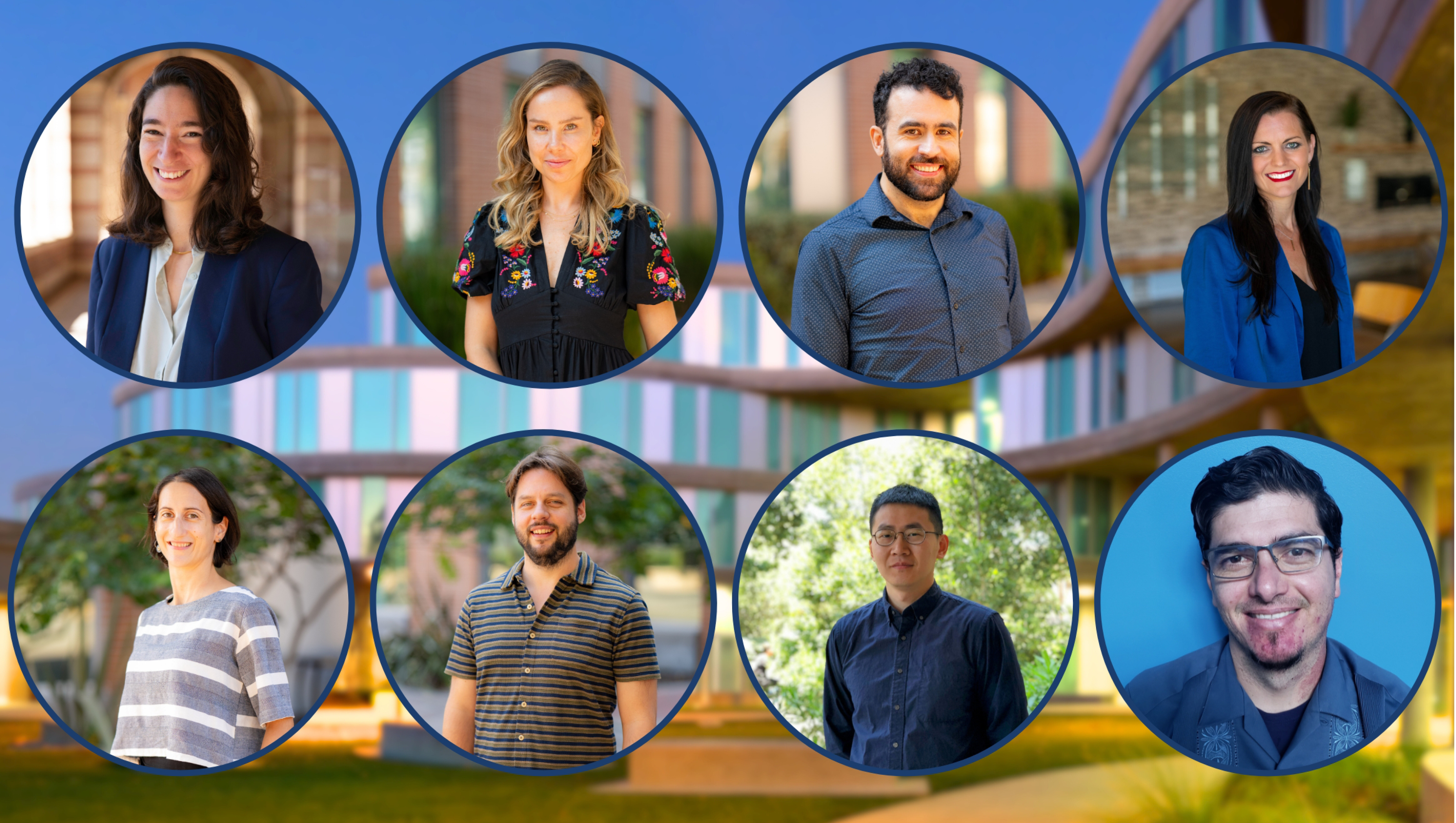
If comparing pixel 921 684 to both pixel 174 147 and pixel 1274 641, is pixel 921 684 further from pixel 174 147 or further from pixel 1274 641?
pixel 174 147

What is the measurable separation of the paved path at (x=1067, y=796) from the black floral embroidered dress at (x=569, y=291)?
5.51ft

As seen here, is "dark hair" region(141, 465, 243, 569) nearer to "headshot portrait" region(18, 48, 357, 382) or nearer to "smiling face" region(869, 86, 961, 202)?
"headshot portrait" region(18, 48, 357, 382)

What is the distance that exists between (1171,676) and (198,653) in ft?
9.33

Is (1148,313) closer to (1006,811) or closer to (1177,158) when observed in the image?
(1177,158)

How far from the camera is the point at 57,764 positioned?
4.25m

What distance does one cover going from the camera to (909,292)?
11.4ft

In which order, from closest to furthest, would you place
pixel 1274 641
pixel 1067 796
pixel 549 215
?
pixel 549 215 → pixel 1274 641 → pixel 1067 796

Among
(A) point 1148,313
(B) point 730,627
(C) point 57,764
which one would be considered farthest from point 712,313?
(C) point 57,764

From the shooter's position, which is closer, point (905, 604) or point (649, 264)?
point (649, 264)

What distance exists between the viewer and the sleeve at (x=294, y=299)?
3.73 metres

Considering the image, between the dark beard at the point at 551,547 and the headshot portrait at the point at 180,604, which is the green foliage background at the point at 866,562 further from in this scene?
the headshot portrait at the point at 180,604

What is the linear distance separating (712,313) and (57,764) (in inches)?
104

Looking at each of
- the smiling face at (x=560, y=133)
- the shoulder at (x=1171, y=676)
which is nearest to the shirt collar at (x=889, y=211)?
the smiling face at (x=560, y=133)

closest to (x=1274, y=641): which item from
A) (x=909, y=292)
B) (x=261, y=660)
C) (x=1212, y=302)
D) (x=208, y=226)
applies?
(x=1212, y=302)
